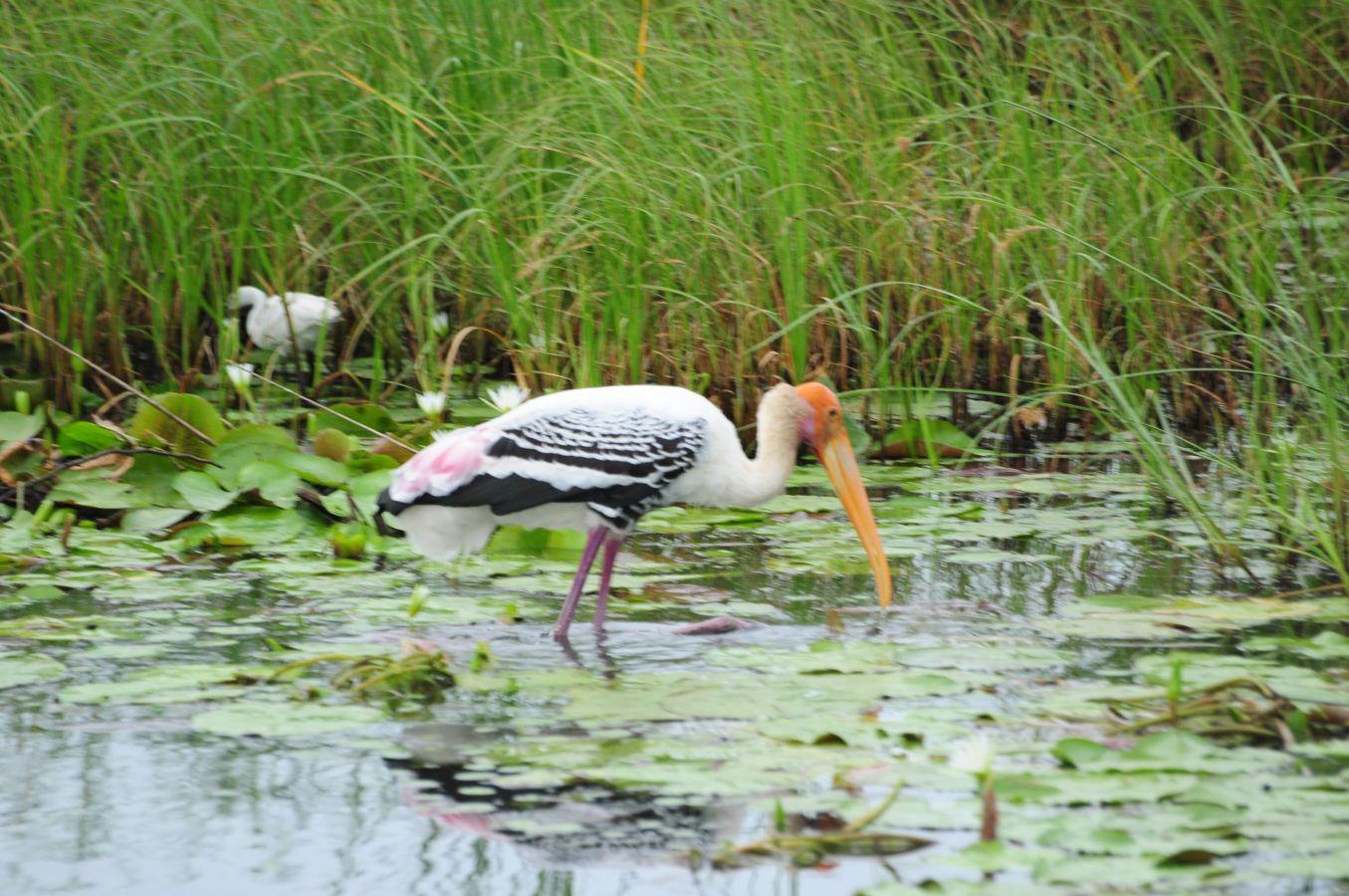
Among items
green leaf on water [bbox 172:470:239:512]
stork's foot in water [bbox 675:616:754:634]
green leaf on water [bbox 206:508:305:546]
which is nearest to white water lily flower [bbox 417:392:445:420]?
green leaf on water [bbox 206:508:305:546]

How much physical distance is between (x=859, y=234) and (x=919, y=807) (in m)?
4.09

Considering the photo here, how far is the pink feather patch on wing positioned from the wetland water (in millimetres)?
315

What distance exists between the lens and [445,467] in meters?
4.88

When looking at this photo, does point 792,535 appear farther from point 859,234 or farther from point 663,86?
point 663,86

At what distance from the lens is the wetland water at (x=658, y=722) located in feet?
10.1

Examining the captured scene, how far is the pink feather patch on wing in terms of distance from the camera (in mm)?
4852

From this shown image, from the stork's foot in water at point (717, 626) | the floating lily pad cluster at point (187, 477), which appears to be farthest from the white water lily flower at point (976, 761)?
the floating lily pad cluster at point (187, 477)

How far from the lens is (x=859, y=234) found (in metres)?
7.03

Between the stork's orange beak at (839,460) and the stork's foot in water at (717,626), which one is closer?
the stork's foot in water at (717,626)

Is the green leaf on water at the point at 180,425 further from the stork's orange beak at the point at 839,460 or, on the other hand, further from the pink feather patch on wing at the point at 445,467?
the stork's orange beak at the point at 839,460

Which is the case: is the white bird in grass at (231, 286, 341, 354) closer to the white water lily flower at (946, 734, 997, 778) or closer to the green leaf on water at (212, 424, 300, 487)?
the green leaf on water at (212, 424, 300, 487)

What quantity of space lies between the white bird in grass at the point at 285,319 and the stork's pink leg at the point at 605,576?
3235mm

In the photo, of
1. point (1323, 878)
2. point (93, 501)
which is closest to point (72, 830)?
point (1323, 878)

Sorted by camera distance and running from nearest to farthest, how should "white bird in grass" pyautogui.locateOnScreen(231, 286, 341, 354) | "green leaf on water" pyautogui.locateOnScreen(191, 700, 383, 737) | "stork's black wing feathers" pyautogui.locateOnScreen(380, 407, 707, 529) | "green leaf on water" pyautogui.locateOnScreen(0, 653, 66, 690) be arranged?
"green leaf on water" pyautogui.locateOnScreen(191, 700, 383, 737), "green leaf on water" pyautogui.locateOnScreen(0, 653, 66, 690), "stork's black wing feathers" pyautogui.locateOnScreen(380, 407, 707, 529), "white bird in grass" pyautogui.locateOnScreen(231, 286, 341, 354)
